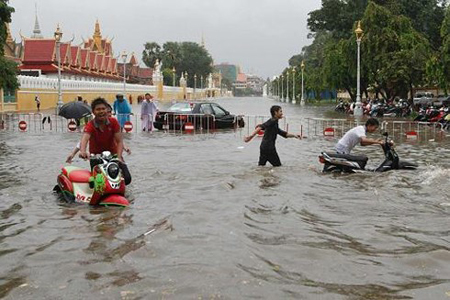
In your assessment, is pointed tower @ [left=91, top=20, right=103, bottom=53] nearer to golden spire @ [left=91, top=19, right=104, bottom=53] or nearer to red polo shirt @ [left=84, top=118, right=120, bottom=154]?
golden spire @ [left=91, top=19, right=104, bottom=53]

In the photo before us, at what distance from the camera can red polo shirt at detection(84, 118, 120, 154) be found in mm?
8289

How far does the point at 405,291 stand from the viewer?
4730 millimetres

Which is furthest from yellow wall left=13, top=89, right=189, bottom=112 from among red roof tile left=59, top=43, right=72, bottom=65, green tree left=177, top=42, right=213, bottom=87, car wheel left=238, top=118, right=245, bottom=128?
green tree left=177, top=42, right=213, bottom=87

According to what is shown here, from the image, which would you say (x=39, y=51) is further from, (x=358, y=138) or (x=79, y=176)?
(x=79, y=176)

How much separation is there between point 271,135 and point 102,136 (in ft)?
11.9

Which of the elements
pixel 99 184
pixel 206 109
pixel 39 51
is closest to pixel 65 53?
pixel 39 51

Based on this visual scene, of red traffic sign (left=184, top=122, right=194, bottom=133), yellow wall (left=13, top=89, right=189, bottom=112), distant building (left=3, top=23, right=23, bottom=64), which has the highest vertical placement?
distant building (left=3, top=23, right=23, bottom=64)

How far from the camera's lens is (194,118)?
23.3 m

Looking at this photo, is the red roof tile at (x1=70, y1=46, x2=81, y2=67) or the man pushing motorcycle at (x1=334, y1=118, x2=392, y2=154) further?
the red roof tile at (x1=70, y1=46, x2=81, y2=67)

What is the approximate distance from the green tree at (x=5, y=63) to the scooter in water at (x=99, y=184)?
86.9 feet

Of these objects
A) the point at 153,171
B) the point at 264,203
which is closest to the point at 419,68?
the point at 153,171

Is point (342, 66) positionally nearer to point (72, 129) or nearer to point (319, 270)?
point (72, 129)

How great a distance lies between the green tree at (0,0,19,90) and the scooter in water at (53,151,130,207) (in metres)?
26.5

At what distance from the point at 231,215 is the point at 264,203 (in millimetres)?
932
